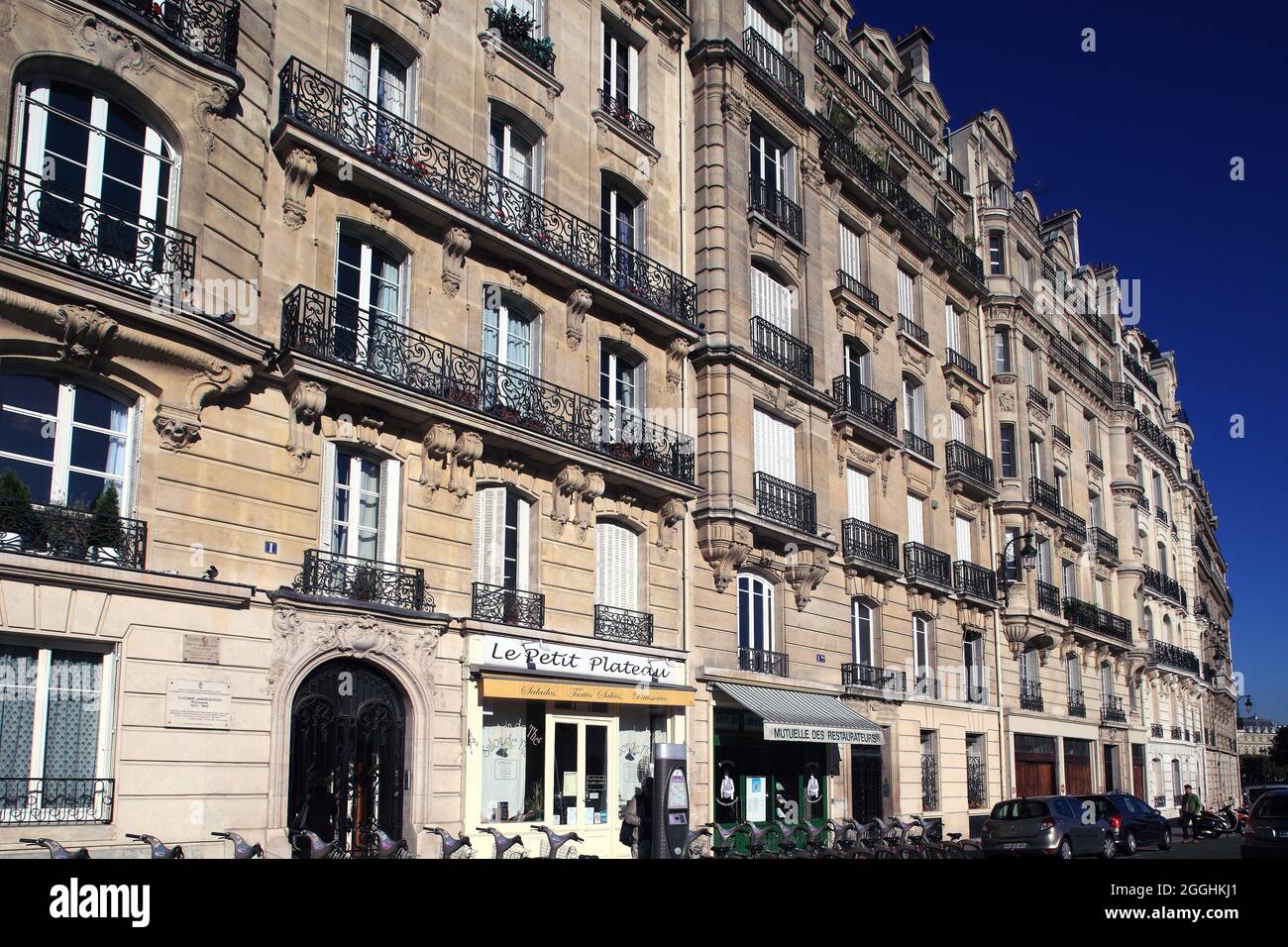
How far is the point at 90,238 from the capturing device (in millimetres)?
12461

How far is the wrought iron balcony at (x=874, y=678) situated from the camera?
2445 centimetres

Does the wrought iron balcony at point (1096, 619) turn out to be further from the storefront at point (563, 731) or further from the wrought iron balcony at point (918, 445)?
the storefront at point (563, 731)

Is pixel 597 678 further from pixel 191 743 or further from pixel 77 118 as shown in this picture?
pixel 77 118

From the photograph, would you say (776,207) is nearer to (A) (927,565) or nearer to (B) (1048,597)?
(A) (927,565)

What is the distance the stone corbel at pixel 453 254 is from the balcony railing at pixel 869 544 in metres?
11.4

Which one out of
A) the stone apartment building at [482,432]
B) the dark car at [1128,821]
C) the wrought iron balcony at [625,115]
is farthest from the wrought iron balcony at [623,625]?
the dark car at [1128,821]

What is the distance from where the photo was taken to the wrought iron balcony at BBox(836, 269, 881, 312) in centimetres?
2661

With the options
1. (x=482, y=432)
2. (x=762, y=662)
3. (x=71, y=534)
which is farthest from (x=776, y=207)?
(x=71, y=534)

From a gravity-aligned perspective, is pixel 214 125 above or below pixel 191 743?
above

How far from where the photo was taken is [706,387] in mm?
22000

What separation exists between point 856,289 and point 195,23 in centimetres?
1711

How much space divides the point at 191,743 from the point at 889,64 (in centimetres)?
2735

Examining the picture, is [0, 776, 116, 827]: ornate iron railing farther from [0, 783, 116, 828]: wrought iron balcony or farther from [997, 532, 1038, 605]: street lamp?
[997, 532, 1038, 605]: street lamp
